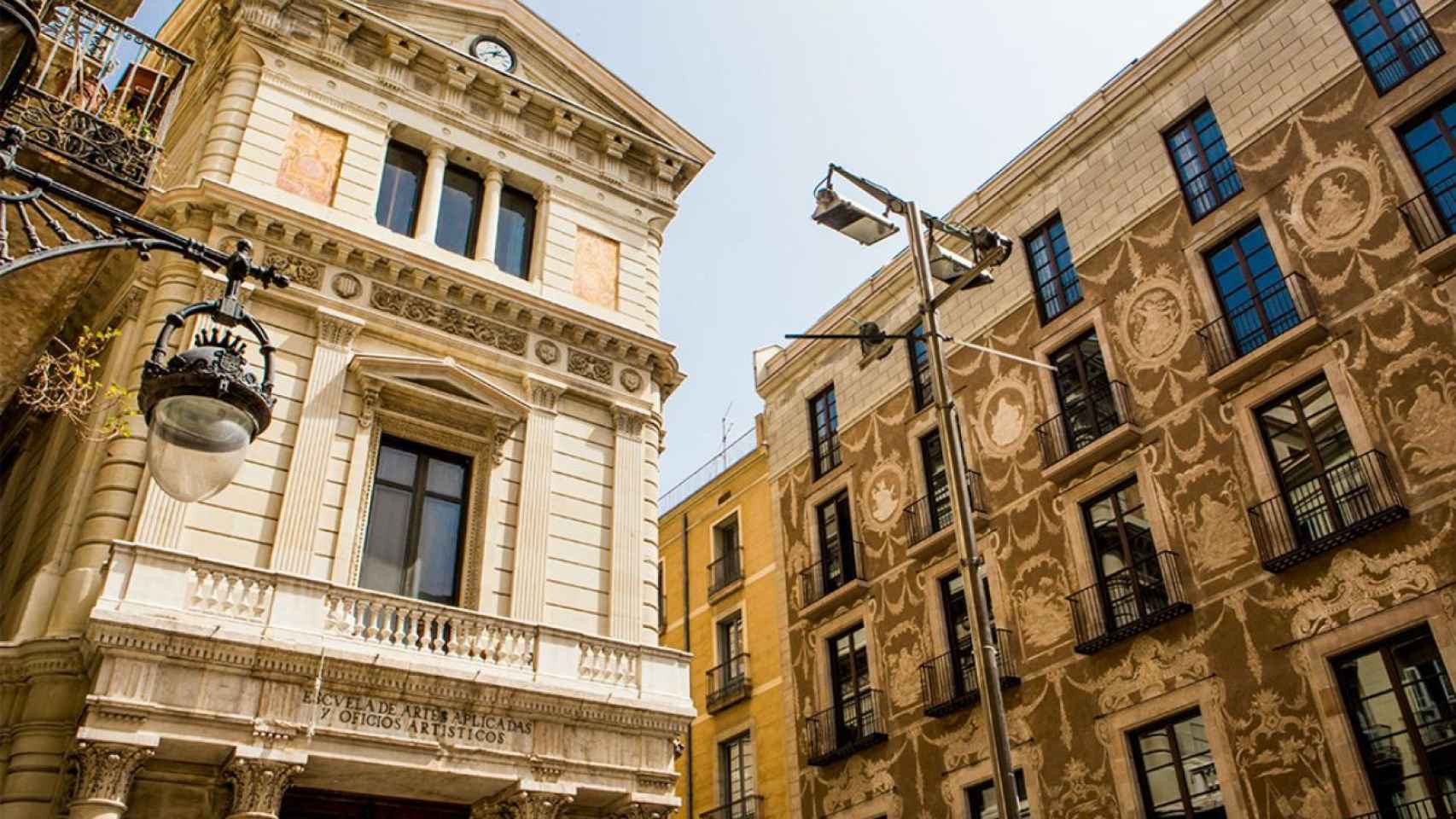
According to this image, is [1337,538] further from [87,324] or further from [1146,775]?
[87,324]

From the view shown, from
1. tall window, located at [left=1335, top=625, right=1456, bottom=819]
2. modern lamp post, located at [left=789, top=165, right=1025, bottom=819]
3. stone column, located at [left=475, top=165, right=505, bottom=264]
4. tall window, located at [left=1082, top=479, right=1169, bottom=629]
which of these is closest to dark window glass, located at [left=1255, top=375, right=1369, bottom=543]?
tall window, located at [left=1335, top=625, right=1456, bottom=819]

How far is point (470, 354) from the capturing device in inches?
630

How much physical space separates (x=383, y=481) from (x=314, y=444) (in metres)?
1.19

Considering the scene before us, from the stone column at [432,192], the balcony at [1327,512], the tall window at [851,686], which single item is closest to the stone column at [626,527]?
the stone column at [432,192]

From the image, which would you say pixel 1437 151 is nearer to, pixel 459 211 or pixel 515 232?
pixel 515 232

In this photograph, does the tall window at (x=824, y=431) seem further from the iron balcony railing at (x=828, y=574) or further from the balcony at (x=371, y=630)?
the balcony at (x=371, y=630)

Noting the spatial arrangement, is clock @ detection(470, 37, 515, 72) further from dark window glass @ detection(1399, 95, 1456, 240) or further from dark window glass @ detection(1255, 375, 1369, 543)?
dark window glass @ detection(1399, 95, 1456, 240)

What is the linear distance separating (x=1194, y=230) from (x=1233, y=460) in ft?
16.5

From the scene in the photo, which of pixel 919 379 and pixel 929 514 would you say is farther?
pixel 919 379

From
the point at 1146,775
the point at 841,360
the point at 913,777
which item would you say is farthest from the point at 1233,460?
the point at 841,360

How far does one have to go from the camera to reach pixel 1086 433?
73.6ft

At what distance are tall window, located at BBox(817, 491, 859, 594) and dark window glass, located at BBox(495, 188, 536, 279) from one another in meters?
12.7

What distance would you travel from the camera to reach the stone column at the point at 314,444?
43.2 feet

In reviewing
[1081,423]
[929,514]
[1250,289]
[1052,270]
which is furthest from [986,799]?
[1052,270]
